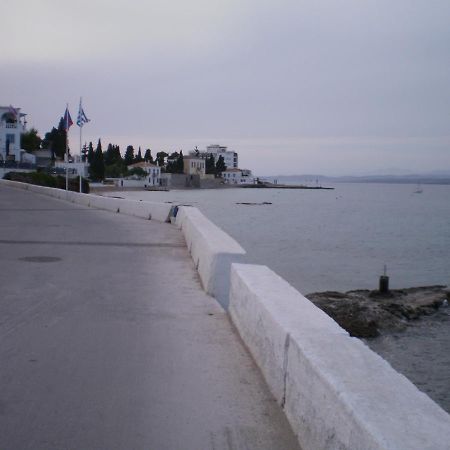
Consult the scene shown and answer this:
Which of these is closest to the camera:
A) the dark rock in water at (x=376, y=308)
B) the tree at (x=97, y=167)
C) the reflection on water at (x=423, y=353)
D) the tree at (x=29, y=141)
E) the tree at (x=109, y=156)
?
the reflection on water at (x=423, y=353)

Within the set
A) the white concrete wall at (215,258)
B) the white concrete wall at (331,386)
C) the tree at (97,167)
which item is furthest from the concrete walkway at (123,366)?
the tree at (97,167)

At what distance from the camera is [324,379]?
358cm

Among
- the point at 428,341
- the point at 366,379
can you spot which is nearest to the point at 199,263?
the point at 366,379

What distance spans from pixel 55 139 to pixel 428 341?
4139 inches

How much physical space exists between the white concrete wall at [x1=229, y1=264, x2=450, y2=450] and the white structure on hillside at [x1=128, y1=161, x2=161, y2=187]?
172 m

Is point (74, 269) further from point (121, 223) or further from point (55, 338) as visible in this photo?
point (121, 223)

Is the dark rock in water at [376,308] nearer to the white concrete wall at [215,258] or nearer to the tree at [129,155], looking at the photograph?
the white concrete wall at [215,258]

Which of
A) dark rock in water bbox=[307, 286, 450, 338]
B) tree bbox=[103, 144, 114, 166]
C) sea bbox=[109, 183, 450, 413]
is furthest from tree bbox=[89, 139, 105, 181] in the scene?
dark rock in water bbox=[307, 286, 450, 338]

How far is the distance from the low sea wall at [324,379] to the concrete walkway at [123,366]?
0.28m

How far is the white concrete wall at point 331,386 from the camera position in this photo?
2863 mm

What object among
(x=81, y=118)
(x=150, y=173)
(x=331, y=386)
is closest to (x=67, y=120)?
(x=81, y=118)

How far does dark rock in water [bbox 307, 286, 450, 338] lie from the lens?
19516 millimetres

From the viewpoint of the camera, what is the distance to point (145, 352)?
6.10m

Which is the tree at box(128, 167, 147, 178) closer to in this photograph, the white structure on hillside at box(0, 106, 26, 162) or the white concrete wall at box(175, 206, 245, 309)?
the white structure on hillside at box(0, 106, 26, 162)
